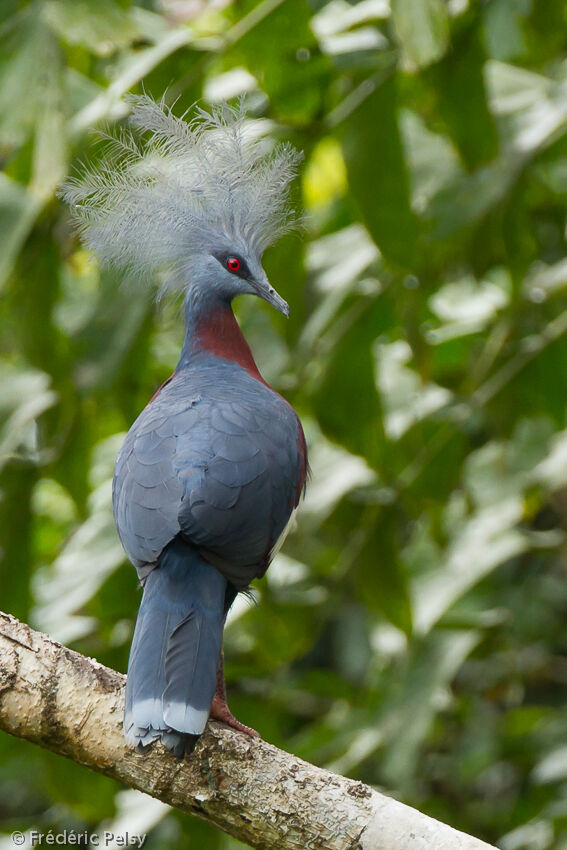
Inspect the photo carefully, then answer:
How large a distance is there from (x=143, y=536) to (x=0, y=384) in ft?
6.93

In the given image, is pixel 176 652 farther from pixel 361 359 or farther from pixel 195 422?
pixel 361 359

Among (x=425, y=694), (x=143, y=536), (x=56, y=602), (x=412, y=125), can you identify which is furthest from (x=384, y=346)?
(x=143, y=536)

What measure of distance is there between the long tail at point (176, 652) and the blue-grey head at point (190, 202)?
69cm

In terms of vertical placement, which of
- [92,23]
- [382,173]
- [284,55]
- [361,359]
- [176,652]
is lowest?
[176,652]

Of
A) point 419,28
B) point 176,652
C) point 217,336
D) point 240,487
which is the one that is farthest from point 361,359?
point 176,652

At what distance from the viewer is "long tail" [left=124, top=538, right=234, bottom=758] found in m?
1.90

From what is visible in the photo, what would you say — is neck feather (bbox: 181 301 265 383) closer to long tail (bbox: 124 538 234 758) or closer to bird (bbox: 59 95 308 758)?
bird (bbox: 59 95 308 758)

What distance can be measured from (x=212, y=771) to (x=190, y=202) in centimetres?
128

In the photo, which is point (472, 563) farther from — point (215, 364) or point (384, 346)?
point (215, 364)

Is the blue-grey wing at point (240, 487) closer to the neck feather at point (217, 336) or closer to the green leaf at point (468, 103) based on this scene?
the neck feather at point (217, 336)

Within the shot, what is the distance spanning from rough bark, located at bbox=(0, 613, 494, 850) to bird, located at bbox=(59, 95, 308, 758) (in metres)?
0.12

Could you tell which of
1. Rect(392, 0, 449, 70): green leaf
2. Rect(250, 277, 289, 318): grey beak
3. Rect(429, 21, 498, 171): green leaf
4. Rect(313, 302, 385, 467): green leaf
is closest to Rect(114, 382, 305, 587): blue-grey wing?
Rect(250, 277, 289, 318): grey beak

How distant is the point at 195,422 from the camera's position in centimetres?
227

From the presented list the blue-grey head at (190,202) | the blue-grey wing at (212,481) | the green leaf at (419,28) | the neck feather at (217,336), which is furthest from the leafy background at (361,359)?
the blue-grey wing at (212,481)
